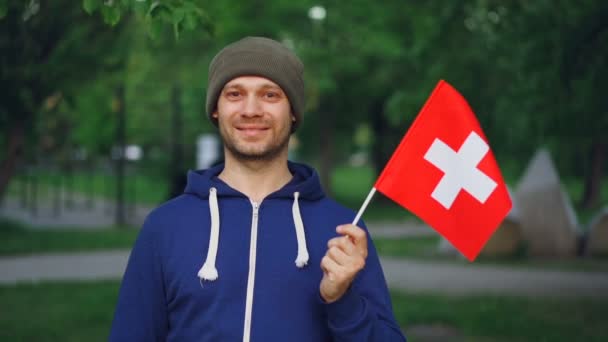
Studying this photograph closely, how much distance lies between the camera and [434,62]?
10656mm

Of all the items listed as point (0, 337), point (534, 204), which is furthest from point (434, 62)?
point (0, 337)

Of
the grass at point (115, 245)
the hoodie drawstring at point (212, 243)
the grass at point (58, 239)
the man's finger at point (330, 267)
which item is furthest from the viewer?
the grass at point (58, 239)

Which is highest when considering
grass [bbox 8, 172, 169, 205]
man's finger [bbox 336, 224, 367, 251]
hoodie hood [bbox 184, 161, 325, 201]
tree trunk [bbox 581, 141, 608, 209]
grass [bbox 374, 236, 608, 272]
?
hoodie hood [bbox 184, 161, 325, 201]

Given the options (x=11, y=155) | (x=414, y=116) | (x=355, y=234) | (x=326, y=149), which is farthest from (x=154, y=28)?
(x=326, y=149)

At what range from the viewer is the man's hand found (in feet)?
7.47

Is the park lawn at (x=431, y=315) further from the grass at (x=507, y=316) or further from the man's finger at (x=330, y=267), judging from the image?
the man's finger at (x=330, y=267)

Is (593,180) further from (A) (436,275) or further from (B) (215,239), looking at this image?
(B) (215,239)

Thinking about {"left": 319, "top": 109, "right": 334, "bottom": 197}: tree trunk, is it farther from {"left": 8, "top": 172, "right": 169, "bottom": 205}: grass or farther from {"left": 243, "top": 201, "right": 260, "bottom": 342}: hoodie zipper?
{"left": 243, "top": 201, "right": 260, "bottom": 342}: hoodie zipper

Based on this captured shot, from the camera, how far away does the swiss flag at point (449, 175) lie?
9.06 feet

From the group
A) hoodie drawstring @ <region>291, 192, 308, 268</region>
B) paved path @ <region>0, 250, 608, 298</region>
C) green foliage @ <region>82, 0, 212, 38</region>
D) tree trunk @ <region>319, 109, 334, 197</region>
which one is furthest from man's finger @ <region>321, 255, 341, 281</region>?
tree trunk @ <region>319, 109, 334, 197</region>

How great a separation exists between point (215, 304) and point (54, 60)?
19.8ft

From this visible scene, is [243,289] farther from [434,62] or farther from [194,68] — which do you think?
[194,68]

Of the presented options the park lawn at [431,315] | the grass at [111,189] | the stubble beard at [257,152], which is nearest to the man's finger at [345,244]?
the stubble beard at [257,152]

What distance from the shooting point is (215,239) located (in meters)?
2.47
